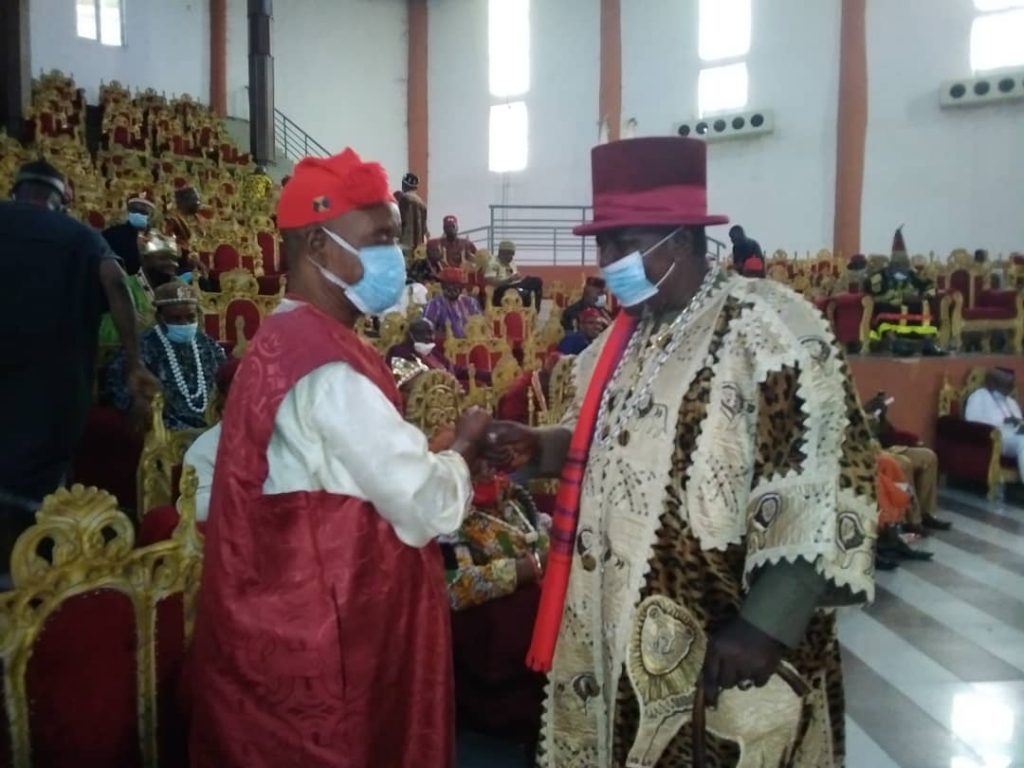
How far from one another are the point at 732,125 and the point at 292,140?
7650 millimetres

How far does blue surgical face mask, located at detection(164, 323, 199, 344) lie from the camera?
3.74 metres

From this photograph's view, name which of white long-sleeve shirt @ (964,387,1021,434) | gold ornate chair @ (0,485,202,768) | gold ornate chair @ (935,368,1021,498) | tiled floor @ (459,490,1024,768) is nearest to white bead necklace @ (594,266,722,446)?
gold ornate chair @ (0,485,202,768)

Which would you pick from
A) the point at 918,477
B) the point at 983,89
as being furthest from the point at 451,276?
the point at 983,89

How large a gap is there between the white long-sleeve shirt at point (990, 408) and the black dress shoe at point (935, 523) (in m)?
1.49

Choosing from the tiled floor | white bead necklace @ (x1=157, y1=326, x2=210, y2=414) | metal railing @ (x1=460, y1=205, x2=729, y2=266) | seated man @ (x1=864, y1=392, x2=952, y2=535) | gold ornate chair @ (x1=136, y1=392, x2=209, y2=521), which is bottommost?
the tiled floor

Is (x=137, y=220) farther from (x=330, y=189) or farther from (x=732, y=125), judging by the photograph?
(x=732, y=125)

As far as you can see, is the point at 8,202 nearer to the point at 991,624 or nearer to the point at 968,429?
the point at 991,624

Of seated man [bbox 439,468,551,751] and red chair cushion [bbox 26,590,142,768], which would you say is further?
seated man [bbox 439,468,551,751]

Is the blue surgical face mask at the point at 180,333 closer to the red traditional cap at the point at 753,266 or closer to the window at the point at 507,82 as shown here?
the red traditional cap at the point at 753,266

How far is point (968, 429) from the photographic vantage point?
6.91 m

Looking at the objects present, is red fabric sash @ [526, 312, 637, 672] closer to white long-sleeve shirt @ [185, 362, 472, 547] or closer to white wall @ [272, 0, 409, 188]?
white long-sleeve shirt @ [185, 362, 472, 547]

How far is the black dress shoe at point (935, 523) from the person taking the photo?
582 centimetres

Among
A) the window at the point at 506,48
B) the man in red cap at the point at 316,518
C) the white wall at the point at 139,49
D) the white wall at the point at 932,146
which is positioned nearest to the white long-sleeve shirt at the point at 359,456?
the man in red cap at the point at 316,518

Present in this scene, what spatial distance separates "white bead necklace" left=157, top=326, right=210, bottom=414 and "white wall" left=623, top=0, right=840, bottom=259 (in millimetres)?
12358
